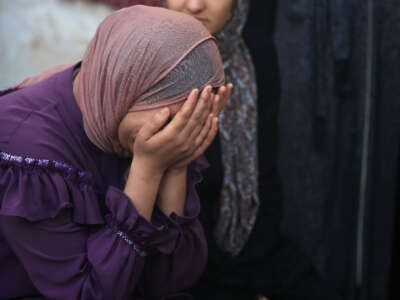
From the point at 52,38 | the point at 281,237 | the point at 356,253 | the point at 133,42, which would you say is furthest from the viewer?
the point at 356,253

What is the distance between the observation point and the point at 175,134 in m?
0.90

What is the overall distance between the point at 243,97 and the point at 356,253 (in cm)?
91

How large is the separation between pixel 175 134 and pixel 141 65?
15 cm

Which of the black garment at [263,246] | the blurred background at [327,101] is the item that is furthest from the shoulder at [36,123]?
the blurred background at [327,101]

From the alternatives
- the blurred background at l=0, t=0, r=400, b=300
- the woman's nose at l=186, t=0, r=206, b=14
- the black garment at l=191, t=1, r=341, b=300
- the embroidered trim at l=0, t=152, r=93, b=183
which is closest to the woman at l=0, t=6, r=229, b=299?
the embroidered trim at l=0, t=152, r=93, b=183

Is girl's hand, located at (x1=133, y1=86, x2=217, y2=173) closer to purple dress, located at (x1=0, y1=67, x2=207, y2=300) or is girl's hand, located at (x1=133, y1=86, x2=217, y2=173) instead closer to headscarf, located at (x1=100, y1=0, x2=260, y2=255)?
purple dress, located at (x1=0, y1=67, x2=207, y2=300)

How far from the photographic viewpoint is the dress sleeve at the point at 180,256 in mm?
974

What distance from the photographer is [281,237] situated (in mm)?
1715

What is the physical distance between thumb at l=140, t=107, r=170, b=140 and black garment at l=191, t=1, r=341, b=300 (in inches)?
25.6

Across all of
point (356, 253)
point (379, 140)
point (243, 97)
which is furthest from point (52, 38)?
point (356, 253)

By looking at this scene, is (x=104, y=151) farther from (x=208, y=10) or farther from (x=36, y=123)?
(x=208, y=10)

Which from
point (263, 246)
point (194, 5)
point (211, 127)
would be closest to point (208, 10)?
point (194, 5)

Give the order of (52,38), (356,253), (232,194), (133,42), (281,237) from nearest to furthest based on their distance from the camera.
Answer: (133,42)
(232,194)
(281,237)
(52,38)
(356,253)

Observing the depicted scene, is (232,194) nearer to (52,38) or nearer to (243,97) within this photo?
(243,97)
